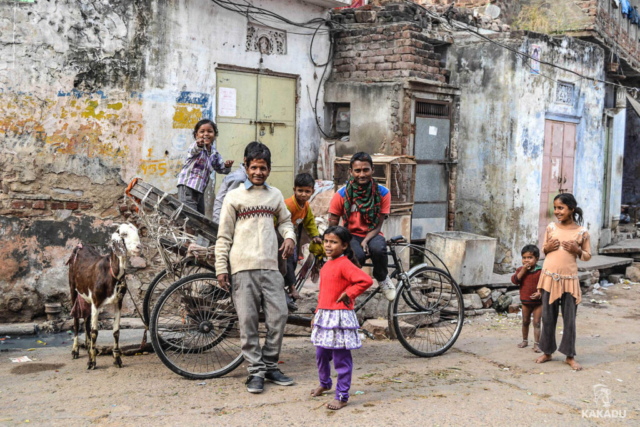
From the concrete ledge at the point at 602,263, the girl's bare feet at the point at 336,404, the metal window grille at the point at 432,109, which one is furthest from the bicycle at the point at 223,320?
the concrete ledge at the point at 602,263

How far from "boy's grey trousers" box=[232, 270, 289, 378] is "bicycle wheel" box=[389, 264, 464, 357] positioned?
4.65 feet

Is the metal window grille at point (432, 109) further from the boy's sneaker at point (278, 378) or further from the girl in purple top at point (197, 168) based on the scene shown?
the boy's sneaker at point (278, 378)

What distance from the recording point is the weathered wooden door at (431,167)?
30.2ft

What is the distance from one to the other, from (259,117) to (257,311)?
4.33 meters

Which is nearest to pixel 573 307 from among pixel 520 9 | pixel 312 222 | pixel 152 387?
pixel 312 222

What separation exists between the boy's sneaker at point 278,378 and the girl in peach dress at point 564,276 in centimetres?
245

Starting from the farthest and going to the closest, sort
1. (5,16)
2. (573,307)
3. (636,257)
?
1. (636,257)
2. (5,16)
3. (573,307)

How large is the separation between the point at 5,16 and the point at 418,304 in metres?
5.04

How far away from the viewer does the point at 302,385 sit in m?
4.71

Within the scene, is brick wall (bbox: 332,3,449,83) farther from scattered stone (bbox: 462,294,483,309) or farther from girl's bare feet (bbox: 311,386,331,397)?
girl's bare feet (bbox: 311,386,331,397)

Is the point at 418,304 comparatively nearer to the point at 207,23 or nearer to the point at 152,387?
the point at 152,387

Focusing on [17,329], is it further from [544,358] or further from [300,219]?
[544,358]

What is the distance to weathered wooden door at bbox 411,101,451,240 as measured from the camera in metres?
9.20

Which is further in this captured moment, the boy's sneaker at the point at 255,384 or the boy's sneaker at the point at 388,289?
the boy's sneaker at the point at 388,289
